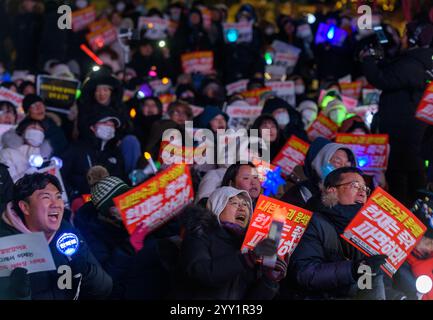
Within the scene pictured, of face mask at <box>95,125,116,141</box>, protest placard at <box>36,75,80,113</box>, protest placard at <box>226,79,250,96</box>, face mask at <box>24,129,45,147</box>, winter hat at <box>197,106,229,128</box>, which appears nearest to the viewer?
face mask at <box>24,129,45,147</box>

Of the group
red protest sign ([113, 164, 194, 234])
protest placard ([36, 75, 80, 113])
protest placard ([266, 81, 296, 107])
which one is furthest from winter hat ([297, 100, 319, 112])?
red protest sign ([113, 164, 194, 234])

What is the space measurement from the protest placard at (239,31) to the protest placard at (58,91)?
5106 millimetres

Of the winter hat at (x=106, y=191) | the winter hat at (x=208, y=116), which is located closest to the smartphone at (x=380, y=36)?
the winter hat at (x=208, y=116)

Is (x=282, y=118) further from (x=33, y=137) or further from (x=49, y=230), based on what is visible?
(x=49, y=230)

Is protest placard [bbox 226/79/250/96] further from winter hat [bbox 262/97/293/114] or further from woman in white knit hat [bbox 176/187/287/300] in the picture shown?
woman in white knit hat [bbox 176/187/287/300]

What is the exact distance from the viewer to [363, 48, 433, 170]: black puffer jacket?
Result: 32.1ft

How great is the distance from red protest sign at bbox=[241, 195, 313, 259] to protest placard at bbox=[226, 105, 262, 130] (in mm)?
5015

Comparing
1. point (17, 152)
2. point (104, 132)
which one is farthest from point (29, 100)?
point (17, 152)

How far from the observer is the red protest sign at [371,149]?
9.59m

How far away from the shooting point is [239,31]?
53.9ft

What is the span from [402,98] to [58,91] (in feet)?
14.2
